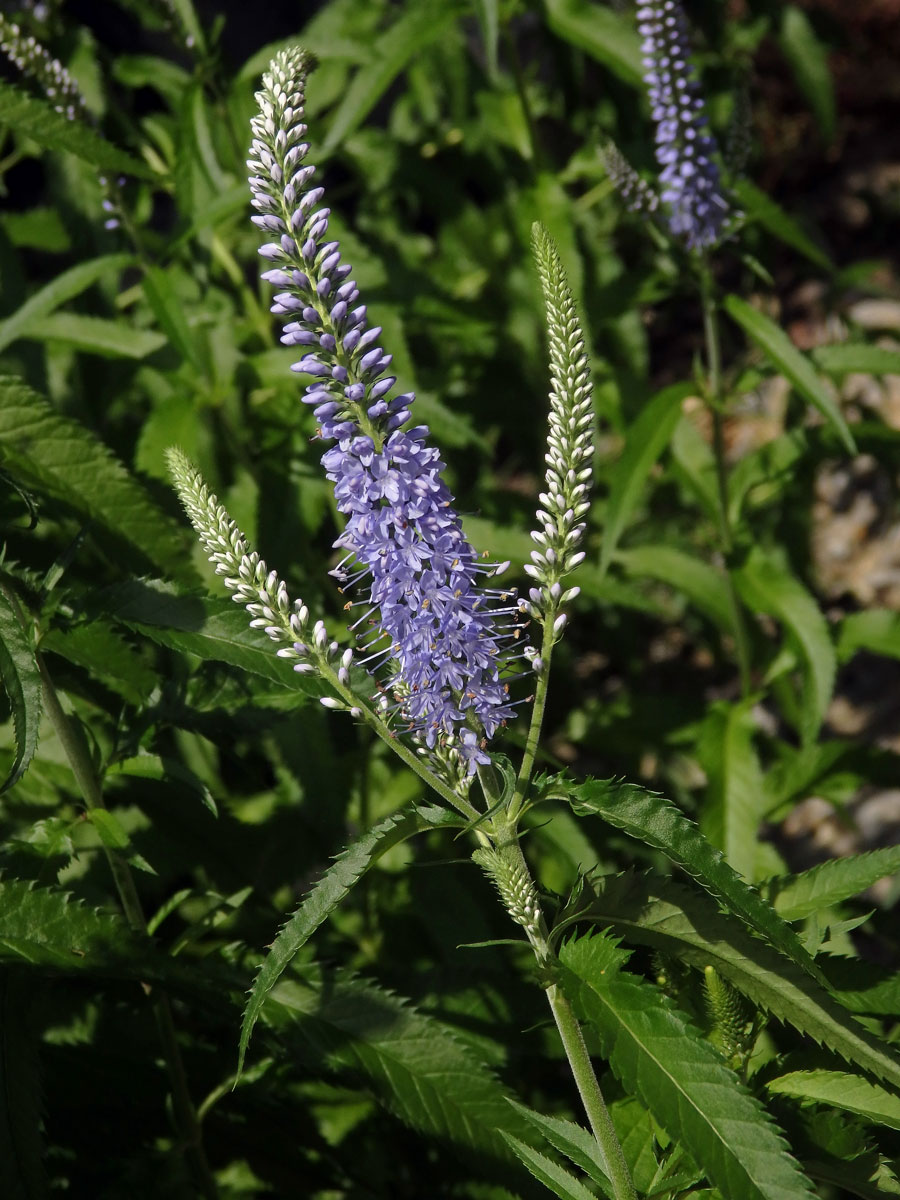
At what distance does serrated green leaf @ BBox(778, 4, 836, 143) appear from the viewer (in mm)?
5843

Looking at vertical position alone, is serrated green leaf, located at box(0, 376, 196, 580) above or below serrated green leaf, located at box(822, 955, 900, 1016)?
above

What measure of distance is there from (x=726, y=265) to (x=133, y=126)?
228 inches

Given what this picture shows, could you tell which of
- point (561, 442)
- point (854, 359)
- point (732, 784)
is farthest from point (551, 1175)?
point (854, 359)

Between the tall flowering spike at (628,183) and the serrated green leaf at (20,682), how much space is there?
2546 mm

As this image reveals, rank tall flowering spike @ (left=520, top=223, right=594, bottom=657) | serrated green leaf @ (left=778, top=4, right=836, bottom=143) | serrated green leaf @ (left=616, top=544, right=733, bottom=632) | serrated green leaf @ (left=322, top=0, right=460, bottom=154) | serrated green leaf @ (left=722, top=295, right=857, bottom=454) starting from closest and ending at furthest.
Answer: tall flowering spike @ (left=520, top=223, right=594, bottom=657), serrated green leaf @ (left=722, top=295, right=857, bottom=454), serrated green leaf @ (left=322, top=0, right=460, bottom=154), serrated green leaf @ (left=616, top=544, right=733, bottom=632), serrated green leaf @ (left=778, top=4, right=836, bottom=143)

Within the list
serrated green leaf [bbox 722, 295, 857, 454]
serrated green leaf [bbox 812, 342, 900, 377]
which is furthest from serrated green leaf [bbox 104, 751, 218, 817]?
serrated green leaf [bbox 812, 342, 900, 377]

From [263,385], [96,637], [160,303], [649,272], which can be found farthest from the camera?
[649,272]

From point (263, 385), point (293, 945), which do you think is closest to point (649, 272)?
point (263, 385)

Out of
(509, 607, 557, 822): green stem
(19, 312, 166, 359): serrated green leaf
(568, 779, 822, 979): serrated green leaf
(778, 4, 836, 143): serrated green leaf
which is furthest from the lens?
(778, 4, 836, 143): serrated green leaf

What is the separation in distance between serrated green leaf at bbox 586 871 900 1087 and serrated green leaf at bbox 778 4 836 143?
4870 mm

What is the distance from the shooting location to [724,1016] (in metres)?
2.48

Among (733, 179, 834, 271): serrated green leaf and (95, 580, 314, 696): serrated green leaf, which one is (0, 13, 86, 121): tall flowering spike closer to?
(95, 580, 314, 696): serrated green leaf

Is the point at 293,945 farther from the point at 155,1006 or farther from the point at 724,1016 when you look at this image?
the point at 155,1006

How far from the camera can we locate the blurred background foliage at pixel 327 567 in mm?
3002
